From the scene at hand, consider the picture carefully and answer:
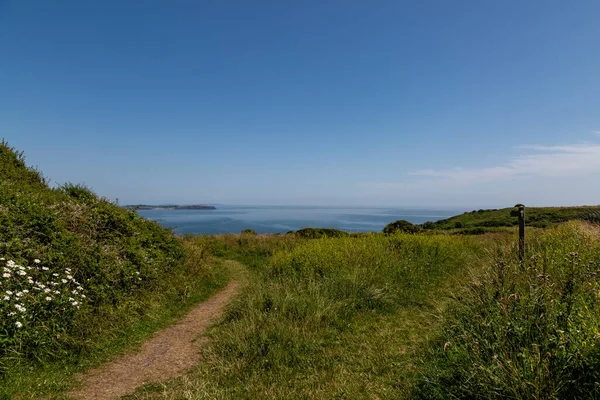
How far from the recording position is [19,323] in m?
5.10

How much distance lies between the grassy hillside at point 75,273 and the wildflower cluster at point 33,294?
2 centimetres

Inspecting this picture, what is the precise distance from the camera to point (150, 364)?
228 inches

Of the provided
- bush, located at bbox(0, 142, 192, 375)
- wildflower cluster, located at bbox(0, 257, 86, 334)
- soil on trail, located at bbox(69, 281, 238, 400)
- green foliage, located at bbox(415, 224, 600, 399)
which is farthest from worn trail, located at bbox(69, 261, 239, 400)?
green foliage, located at bbox(415, 224, 600, 399)

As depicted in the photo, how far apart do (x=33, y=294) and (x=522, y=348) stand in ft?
26.3

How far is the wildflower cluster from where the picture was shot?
5.38m

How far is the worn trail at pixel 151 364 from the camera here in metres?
→ 4.92

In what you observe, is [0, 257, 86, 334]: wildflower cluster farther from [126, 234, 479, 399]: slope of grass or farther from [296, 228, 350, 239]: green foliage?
[296, 228, 350, 239]: green foliage

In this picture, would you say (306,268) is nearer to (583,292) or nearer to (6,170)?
(583,292)

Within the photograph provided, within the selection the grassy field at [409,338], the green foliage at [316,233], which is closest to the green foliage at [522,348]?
the grassy field at [409,338]

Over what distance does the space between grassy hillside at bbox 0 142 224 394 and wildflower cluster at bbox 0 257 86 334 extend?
15 millimetres

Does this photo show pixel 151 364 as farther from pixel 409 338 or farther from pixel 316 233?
pixel 316 233

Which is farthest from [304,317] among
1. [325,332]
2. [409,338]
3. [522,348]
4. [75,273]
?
[75,273]

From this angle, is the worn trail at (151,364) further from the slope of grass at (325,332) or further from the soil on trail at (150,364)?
the slope of grass at (325,332)

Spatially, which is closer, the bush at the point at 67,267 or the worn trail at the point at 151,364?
the worn trail at the point at 151,364
